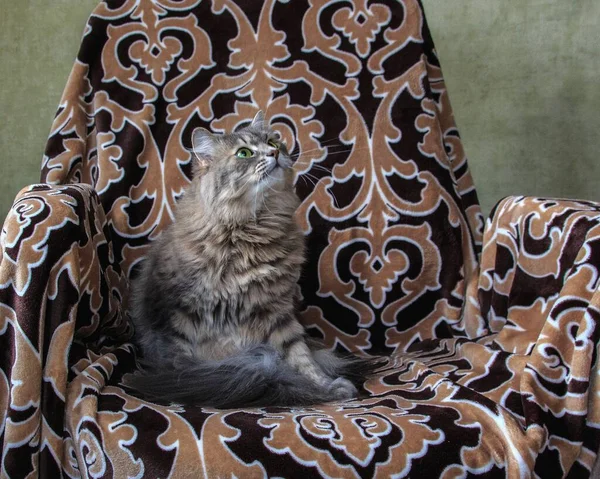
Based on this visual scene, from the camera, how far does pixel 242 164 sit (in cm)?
140

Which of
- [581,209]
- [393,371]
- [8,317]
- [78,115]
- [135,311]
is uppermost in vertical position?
[78,115]

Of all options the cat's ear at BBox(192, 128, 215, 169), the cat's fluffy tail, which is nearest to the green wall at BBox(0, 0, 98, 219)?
the cat's ear at BBox(192, 128, 215, 169)

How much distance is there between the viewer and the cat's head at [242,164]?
54.7 inches

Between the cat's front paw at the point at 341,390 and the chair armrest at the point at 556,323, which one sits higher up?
the chair armrest at the point at 556,323

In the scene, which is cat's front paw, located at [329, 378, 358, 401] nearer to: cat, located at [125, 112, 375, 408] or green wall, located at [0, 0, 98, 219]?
cat, located at [125, 112, 375, 408]

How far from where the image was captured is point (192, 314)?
55.4 inches

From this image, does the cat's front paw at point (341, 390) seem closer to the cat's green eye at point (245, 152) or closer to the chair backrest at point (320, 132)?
the chair backrest at point (320, 132)

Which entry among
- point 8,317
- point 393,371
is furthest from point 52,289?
point 393,371

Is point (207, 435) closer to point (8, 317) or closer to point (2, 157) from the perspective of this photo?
point (8, 317)

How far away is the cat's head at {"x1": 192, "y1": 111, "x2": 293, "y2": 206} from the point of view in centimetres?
139

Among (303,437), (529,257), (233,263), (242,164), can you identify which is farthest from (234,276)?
(529,257)

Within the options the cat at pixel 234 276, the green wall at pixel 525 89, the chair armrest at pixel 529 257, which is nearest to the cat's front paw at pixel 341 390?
the cat at pixel 234 276

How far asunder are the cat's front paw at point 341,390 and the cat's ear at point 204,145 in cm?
65

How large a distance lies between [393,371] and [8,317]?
2.94ft
